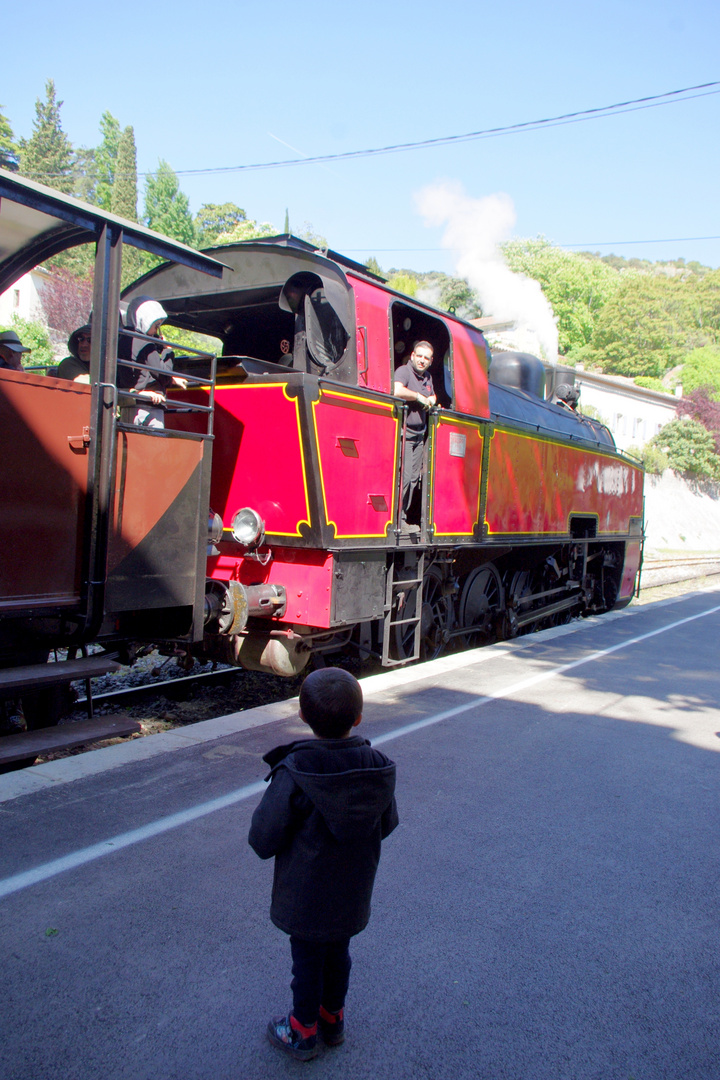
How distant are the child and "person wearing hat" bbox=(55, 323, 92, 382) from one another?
11.3ft

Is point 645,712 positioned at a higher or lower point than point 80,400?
lower

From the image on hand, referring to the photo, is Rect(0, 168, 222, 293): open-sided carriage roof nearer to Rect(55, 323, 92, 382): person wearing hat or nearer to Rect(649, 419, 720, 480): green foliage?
Rect(55, 323, 92, 382): person wearing hat

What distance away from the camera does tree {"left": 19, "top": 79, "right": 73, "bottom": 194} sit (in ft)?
215

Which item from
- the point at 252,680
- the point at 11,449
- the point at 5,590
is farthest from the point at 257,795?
the point at 252,680

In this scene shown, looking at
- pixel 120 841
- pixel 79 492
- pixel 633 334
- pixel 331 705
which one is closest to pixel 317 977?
pixel 331 705

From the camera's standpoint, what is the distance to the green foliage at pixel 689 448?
4266 centimetres

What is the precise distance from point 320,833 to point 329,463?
3566 mm

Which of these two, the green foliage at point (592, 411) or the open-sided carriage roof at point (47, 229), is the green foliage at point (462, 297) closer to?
the green foliage at point (592, 411)

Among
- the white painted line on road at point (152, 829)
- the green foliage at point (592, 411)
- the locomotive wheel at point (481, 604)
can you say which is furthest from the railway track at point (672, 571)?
the green foliage at point (592, 411)

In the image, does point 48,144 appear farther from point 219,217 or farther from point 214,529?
point 214,529

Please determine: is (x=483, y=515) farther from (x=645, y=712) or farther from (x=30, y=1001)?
(x=30, y=1001)

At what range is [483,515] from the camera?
768 centimetres

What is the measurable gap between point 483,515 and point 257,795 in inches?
176

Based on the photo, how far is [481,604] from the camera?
8.63 m
